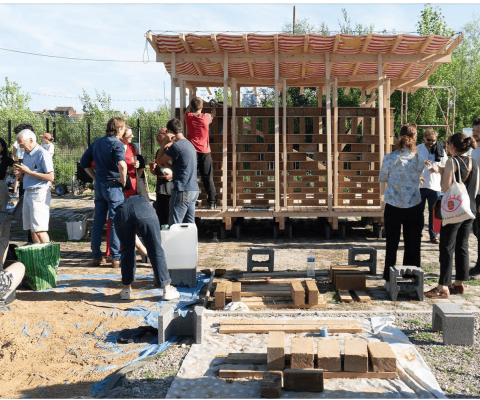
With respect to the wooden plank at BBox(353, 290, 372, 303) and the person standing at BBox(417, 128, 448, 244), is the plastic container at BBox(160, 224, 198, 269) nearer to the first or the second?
the wooden plank at BBox(353, 290, 372, 303)

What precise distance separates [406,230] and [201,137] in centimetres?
465

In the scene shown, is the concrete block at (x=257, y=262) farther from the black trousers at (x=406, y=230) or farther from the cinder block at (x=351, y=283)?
the black trousers at (x=406, y=230)

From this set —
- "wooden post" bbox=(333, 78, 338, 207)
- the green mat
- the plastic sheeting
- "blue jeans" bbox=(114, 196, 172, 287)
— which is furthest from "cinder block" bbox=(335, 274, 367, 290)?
"wooden post" bbox=(333, 78, 338, 207)

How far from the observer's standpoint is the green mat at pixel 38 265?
6.83 meters

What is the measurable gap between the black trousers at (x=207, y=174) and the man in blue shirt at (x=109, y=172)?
2.68 m

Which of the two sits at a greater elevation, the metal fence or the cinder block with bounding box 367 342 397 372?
the metal fence

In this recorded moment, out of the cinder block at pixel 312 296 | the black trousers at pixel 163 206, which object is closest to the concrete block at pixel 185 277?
the cinder block at pixel 312 296

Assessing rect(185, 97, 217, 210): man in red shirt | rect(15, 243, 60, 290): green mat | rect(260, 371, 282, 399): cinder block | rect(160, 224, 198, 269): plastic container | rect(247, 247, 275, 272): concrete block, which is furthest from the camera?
rect(185, 97, 217, 210): man in red shirt

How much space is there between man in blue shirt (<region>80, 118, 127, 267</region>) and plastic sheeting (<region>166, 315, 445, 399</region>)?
10.5ft

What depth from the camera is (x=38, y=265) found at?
6.93 meters

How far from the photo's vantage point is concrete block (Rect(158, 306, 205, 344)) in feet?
16.4

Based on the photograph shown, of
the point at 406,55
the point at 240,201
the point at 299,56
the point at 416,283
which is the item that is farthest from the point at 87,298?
the point at 406,55

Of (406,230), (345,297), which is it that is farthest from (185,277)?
(406,230)

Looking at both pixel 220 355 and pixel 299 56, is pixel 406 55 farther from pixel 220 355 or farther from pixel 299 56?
pixel 220 355
